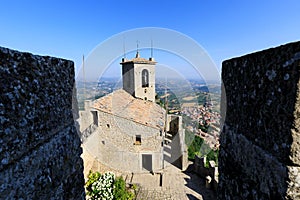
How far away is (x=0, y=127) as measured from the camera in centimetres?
86

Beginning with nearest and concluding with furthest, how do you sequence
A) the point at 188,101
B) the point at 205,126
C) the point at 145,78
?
the point at 205,126 < the point at 188,101 < the point at 145,78

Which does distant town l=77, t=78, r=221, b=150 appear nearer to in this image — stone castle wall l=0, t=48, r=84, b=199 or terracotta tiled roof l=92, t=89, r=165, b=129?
terracotta tiled roof l=92, t=89, r=165, b=129

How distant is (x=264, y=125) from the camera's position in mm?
1097

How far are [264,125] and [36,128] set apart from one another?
4.84ft

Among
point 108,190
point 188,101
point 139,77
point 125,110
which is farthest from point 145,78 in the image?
point 108,190

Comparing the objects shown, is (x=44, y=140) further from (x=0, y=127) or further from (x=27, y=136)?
(x=0, y=127)

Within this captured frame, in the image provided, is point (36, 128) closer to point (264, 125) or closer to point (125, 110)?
point (264, 125)

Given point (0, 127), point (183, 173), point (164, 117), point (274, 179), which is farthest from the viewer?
point (164, 117)

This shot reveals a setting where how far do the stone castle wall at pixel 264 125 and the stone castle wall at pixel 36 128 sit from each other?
1.46 meters

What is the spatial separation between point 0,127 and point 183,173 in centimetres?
1280

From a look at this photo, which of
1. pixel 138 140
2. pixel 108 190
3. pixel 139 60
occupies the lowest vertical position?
pixel 108 190

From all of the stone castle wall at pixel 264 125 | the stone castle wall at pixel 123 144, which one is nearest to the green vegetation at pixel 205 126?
the stone castle wall at pixel 123 144

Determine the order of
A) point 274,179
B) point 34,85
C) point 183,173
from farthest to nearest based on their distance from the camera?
1. point 183,173
2. point 34,85
3. point 274,179

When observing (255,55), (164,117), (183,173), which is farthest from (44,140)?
(164,117)
